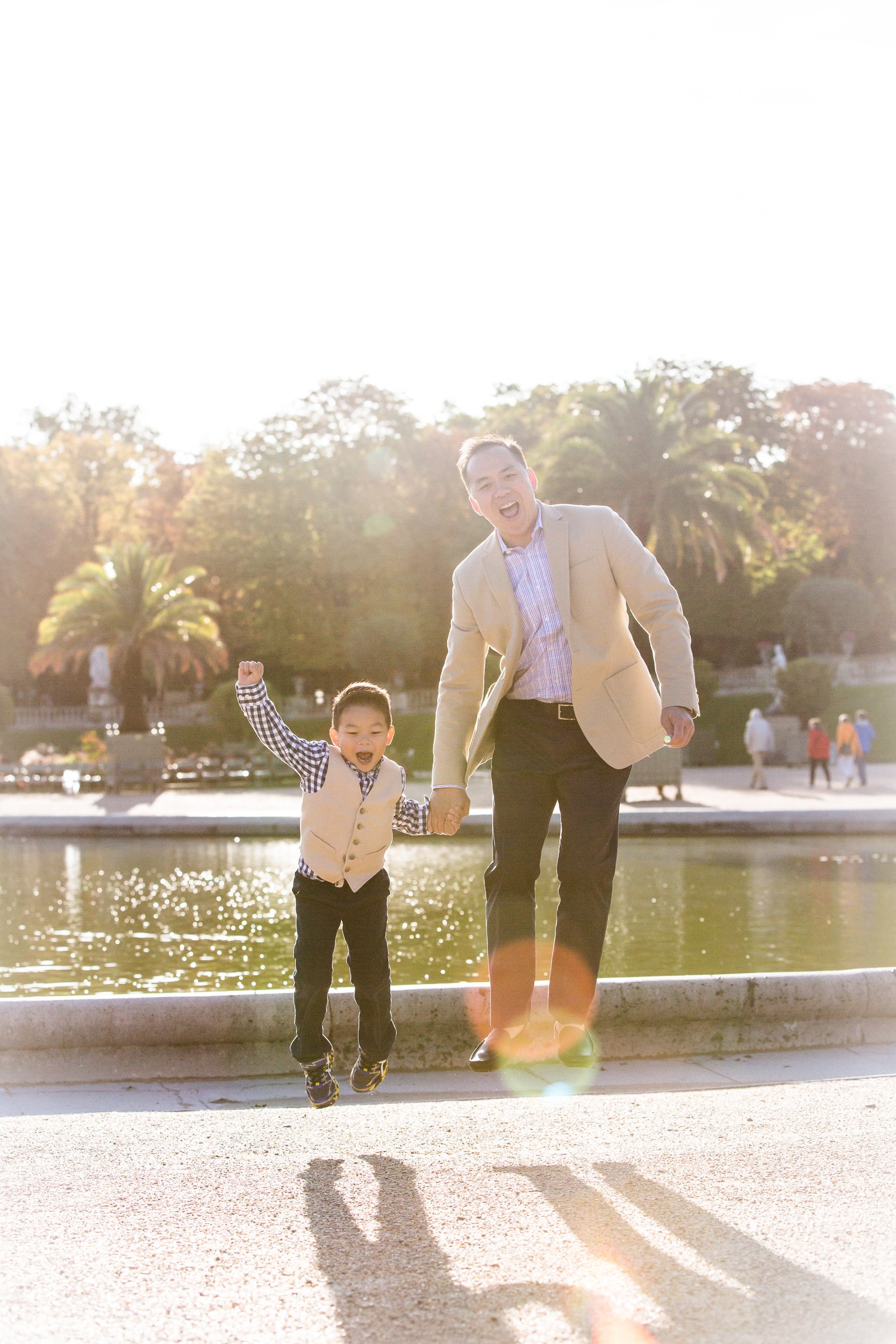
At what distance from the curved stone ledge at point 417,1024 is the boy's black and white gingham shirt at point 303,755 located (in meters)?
1.21

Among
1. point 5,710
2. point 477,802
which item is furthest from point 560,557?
point 5,710

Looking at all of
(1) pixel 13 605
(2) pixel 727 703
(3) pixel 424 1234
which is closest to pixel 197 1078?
(3) pixel 424 1234

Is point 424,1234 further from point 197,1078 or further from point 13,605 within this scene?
point 13,605

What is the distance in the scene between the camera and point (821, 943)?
934 cm

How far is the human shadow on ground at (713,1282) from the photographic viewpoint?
2.76 meters

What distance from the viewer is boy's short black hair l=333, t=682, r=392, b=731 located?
14.8 ft

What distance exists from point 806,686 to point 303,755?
30745 mm

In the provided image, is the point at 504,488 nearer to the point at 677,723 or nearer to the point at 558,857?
the point at 677,723

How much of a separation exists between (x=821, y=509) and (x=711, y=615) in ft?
34.0

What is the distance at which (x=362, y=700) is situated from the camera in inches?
178

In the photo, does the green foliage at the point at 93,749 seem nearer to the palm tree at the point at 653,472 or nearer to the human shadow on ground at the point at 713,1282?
the palm tree at the point at 653,472

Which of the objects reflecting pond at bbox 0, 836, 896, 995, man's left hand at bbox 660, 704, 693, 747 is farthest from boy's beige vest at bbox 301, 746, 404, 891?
reflecting pond at bbox 0, 836, 896, 995

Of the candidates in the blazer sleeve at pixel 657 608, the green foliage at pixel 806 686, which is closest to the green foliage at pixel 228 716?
the green foliage at pixel 806 686

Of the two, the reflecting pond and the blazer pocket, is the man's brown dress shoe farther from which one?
the reflecting pond
